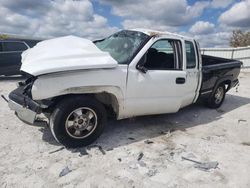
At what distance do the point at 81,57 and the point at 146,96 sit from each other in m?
1.34

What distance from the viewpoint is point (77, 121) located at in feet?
12.6

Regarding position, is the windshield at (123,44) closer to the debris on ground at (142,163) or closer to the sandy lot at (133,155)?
the sandy lot at (133,155)

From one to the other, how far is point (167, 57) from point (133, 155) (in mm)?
2208

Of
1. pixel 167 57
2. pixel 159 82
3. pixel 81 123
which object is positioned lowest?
pixel 81 123

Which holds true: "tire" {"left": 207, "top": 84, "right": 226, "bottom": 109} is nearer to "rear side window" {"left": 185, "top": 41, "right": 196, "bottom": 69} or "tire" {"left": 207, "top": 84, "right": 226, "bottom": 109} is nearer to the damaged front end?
"rear side window" {"left": 185, "top": 41, "right": 196, "bottom": 69}

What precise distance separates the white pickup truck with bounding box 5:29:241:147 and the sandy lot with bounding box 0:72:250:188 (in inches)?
15.8

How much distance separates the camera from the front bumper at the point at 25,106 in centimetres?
363

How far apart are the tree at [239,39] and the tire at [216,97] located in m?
22.7

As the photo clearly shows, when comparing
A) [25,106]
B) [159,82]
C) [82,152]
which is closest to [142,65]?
[159,82]

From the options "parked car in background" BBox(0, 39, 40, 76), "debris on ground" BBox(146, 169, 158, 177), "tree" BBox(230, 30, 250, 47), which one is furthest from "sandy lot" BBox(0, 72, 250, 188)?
"tree" BBox(230, 30, 250, 47)

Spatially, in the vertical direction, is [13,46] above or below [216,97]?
above

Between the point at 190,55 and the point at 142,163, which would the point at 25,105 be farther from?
the point at 190,55

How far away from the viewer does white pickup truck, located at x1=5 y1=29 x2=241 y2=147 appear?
3604 millimetres

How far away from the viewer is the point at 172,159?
3822 millimetres
